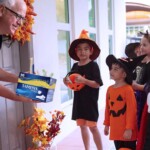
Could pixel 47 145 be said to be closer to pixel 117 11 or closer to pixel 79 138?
pixel 79 138

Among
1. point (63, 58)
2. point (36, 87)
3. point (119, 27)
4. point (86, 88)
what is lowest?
point (86, 88)

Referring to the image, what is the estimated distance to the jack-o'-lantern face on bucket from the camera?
1912 millimetres

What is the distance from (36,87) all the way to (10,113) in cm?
105

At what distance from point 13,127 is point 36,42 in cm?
82

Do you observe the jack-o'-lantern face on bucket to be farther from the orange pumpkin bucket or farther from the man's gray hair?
the man's gray hair

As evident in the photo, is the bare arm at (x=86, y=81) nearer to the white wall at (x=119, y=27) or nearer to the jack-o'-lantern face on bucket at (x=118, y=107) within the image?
the jack-o'-lantern face on bucket at (x=118, y=107)

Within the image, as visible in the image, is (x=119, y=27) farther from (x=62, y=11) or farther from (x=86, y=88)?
(x=86, y=88)

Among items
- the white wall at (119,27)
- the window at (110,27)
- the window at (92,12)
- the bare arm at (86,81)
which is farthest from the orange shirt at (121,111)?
the white wall at (119,27)

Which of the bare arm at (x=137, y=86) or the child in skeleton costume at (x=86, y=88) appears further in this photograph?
the child in skeleton costume at (x=86, y=88)

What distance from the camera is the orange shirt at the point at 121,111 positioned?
1870mm

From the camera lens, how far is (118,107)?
6.33 feet

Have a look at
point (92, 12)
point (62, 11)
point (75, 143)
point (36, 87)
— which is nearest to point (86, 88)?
point (75, 143)

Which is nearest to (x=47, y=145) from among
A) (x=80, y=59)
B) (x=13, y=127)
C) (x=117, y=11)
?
(x=13, y=127)

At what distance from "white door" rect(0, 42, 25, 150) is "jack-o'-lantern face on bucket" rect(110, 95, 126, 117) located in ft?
2.90
